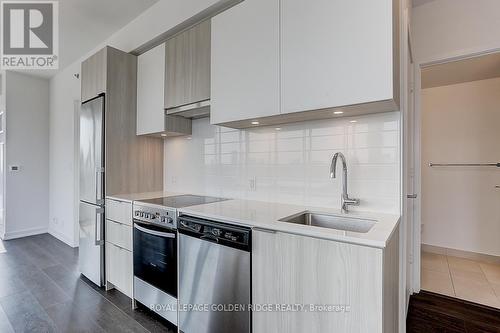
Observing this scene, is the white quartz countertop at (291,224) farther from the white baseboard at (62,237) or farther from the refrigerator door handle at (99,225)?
the white baseboard at (62,237)

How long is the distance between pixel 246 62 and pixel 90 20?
2322mm

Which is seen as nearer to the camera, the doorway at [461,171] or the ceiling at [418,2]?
the ceiling at [418,2]

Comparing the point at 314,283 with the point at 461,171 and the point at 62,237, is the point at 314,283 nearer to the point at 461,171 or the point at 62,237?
the point at 461,171

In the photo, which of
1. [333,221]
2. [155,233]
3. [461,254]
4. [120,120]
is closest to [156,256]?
[155,233]

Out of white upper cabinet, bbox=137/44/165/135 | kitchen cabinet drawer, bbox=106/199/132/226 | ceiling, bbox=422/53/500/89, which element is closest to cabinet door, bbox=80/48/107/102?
white upper cabinet, bbox=137/44/165/135

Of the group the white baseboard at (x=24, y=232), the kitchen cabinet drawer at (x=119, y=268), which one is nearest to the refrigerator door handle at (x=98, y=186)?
the kitchen cabinet drawer at (x=119, y=268)

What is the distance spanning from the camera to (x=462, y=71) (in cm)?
305

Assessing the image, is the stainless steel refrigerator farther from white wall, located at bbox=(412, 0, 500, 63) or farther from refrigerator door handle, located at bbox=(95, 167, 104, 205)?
white wall, located at bbox=(412, 0, 500, 63)

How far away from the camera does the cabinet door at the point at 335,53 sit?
1.32 metres

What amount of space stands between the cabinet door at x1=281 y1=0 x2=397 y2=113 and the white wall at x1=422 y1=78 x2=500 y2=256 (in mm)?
3126

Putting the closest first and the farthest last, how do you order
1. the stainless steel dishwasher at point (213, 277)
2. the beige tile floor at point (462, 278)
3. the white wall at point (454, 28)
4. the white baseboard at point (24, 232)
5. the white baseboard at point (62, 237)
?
1. the stainless steel dishwasher at point (213, 277)
2. the white wall at point (454, 28)
3. the beige tile floor at point (462, 278)
4. the white baseboard at point (62, 237)
5. the white baseboard at point (24, 232)

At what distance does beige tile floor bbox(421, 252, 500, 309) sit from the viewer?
244 cm

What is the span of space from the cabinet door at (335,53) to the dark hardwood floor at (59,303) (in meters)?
2.01

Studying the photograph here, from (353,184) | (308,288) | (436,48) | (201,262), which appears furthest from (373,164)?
(436,48)
